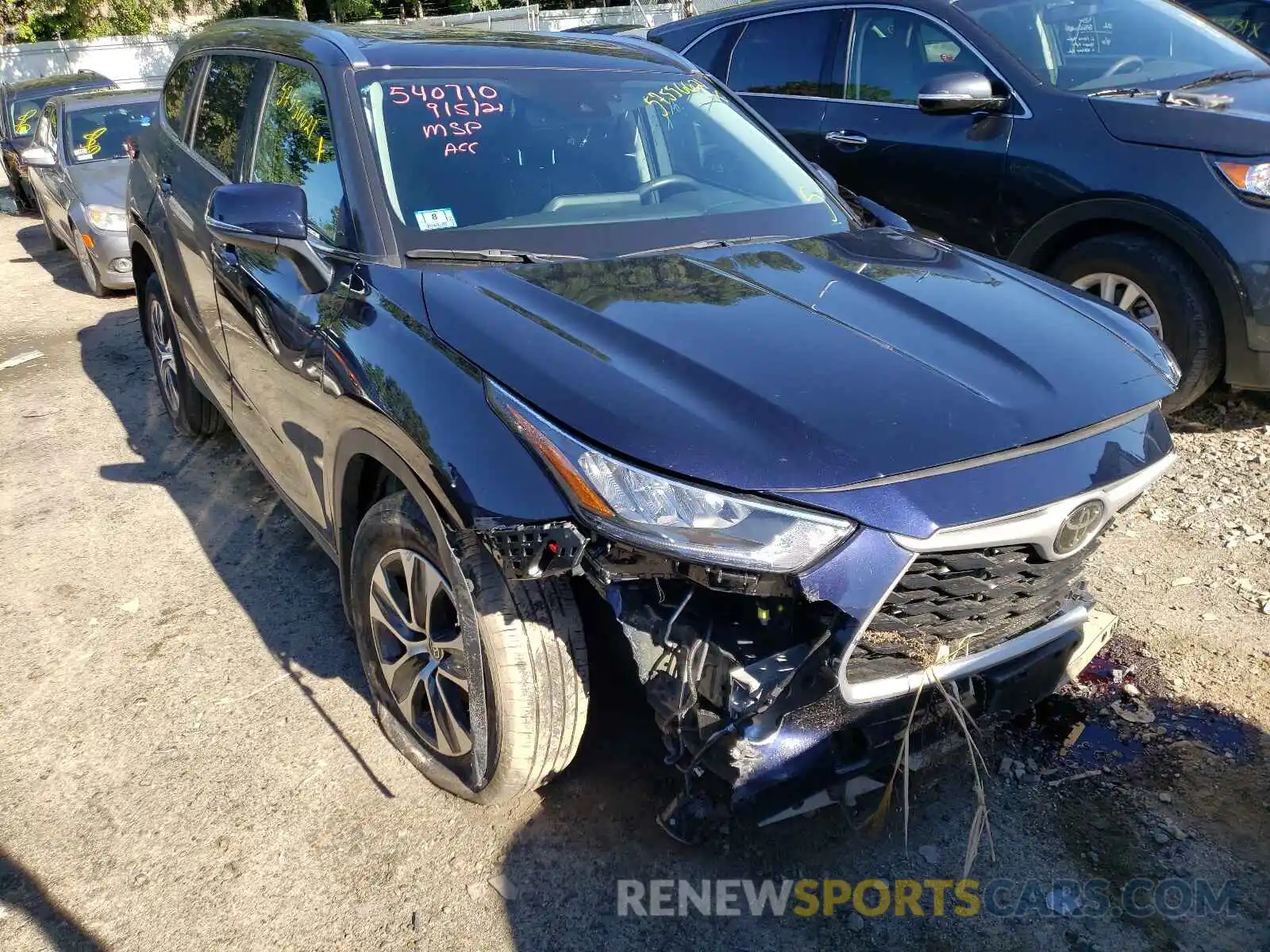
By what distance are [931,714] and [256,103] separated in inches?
113

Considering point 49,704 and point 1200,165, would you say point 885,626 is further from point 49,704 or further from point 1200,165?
point 1200,165

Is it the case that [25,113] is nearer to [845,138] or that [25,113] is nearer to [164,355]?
[164,355]

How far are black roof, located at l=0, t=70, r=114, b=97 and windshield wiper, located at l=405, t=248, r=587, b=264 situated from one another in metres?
10.9

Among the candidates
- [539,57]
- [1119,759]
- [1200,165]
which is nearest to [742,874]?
[1119,759]

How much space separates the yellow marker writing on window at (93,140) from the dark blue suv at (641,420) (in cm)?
637

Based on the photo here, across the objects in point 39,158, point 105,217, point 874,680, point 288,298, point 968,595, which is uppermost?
point 288,298

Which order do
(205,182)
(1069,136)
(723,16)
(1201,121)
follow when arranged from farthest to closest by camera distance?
(723,16), (1069,136), (1201,121), (205,182)

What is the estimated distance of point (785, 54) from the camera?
5703mm

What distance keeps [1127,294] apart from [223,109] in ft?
12.3

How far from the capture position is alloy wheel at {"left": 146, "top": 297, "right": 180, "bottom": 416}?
4.80m

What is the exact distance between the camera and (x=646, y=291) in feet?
8.10

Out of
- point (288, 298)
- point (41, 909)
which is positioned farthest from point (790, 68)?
point (41, 909)

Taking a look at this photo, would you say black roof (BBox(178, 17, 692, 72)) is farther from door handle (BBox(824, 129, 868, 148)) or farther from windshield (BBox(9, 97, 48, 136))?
windshield (BBox(9, 97, 48, 136))

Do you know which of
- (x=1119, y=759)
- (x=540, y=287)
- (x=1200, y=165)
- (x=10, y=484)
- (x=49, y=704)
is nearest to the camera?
(x=540, y=287)
